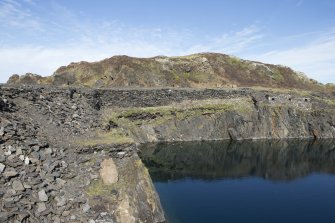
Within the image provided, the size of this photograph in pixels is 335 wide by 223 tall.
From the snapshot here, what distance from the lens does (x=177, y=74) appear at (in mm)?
117875

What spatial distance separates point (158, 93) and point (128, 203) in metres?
52.2

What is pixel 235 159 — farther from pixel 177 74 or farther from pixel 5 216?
pixel 177 74

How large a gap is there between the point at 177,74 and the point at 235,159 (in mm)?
57284

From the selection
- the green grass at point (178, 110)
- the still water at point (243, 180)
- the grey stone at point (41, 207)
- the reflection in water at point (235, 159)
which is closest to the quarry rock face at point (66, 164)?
the grey stone at point (41, 207)

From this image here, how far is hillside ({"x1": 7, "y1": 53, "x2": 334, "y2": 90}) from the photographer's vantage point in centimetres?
10606

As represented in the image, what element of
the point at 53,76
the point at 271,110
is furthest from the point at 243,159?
the point at 53,76

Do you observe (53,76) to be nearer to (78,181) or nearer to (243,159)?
(243,159)

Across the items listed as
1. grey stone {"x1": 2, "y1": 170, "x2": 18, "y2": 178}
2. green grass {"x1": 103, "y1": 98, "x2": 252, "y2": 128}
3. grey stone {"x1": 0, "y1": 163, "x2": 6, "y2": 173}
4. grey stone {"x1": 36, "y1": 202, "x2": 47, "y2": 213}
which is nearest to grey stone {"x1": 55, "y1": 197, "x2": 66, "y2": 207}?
grey stone {"x1": 36, "y1": 202, "x2": 47, "y2": 213}

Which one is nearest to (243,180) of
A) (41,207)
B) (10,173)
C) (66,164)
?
(66,164)

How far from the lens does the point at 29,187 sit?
28000 mm

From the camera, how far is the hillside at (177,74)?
4176 inches

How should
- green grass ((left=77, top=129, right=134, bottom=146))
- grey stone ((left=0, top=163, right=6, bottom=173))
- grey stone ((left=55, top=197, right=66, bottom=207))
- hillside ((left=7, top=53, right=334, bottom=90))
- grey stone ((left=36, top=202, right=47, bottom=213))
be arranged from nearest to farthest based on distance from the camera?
grey stone ((left=36, top=202, right=47, bottom=213)) < grey stone ((left=0, top=163, right=6, bottom=173)) < grey stone ((left=55, top=197, right=66, bottom=207)) < green grass ((left=77, top=129, right=134, bottom=146)) < hillside ((left=7, top=53, right=334, bottom=90))

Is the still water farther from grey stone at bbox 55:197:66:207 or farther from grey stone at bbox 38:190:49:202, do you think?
grey stone at bbox 38:190:49:202

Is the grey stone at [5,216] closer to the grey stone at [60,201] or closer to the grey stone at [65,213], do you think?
the grey stone at [65,213]
